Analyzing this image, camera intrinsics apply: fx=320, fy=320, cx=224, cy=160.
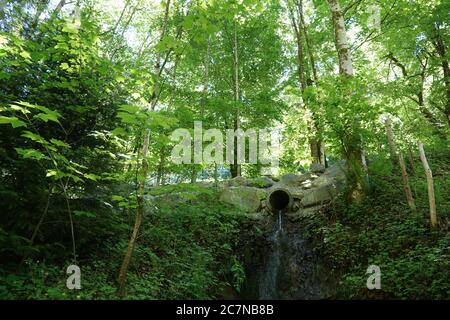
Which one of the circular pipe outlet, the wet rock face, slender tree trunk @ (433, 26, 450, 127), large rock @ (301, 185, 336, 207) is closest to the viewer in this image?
the wet rock face

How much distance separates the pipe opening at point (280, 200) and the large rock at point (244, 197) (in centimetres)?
31

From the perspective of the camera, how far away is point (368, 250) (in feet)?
20.4

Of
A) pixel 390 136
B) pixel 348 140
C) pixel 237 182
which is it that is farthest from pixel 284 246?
pixel 390 136

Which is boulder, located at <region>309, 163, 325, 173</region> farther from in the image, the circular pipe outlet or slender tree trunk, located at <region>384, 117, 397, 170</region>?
slender tree trunk, located at <region>384, 117, 397, 170</region>

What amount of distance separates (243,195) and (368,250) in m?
4.51

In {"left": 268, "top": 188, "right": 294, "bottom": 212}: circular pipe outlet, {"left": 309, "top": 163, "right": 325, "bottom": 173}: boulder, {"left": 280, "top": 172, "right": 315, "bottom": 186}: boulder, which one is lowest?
{"left": 268, "top": 188, "right": 294, "bottom": 212}: circular pipe outlet

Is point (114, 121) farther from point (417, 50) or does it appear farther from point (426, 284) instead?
point (417, 50)

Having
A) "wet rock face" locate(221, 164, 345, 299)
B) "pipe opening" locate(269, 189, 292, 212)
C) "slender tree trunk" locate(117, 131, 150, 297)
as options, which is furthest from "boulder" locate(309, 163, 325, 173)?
"slender tree trunk" locate(117, 131, 150, 297)

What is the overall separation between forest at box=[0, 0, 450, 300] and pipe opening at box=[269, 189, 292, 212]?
4 cm

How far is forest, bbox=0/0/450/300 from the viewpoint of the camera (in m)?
4.32

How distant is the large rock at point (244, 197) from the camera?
9852 mm

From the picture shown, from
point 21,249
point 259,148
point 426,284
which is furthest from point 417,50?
point 21,249

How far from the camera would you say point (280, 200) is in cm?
1009

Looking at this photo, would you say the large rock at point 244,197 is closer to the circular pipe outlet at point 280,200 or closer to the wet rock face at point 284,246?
the wet rock face at point 284,246
